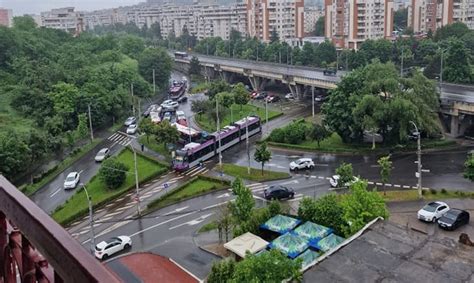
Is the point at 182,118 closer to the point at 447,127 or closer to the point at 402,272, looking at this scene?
the point at 447,127

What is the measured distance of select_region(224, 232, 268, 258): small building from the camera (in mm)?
14852

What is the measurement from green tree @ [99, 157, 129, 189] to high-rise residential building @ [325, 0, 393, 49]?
41.5m

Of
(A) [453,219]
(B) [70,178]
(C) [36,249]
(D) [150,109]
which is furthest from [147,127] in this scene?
(C) [36,249]

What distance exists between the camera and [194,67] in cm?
5838

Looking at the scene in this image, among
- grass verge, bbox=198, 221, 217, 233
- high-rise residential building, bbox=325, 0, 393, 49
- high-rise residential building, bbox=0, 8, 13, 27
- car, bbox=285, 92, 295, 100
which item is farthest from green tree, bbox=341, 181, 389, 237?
high-rise residential building, bbox=0, 8, 13, 27

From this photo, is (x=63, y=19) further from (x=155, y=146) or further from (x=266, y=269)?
(x=266, y=269)

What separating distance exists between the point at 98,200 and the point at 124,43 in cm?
4583

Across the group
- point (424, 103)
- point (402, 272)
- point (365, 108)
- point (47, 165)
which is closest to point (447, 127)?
point (424, 103)

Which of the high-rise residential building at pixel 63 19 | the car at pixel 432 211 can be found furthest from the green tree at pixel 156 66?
the high-rise residential building at pixel 63 19

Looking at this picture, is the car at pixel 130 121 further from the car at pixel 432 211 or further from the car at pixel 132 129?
the car at pixel 432 211

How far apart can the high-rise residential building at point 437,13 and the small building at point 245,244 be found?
177 ft

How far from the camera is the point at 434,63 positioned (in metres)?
43.5

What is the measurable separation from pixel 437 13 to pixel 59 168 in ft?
183

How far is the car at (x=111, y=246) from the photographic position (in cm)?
1656
